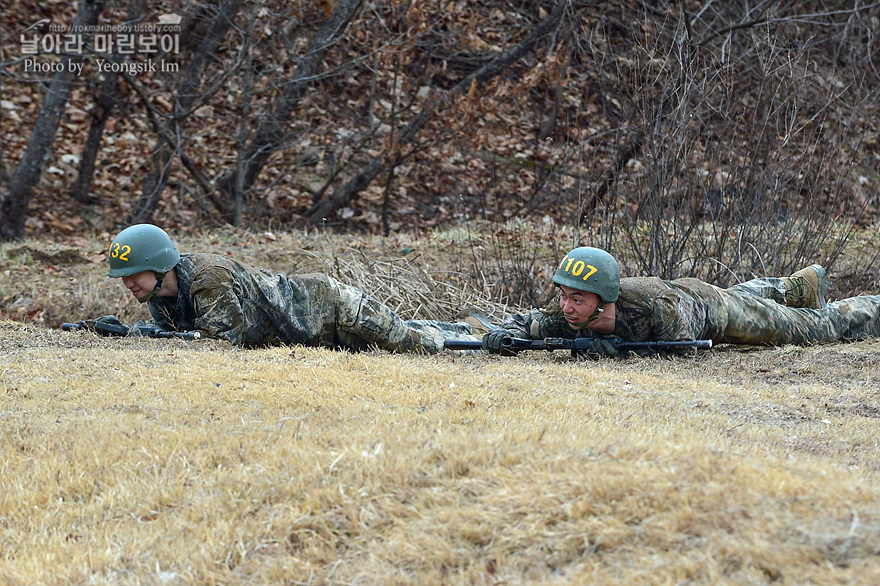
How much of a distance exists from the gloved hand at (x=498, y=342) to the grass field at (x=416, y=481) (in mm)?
1874

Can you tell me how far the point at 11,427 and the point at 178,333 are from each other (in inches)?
108

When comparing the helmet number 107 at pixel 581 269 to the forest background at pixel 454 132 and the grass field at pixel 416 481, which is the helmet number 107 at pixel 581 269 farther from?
the forest background at pixel 454 132

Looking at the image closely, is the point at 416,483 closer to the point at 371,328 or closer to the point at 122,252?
the point at 122,252

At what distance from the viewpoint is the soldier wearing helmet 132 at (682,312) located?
6.77m

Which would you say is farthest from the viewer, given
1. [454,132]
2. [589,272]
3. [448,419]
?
[454,132]

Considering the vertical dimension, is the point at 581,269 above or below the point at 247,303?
above

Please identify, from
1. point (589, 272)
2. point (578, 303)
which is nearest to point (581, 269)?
point (589, 272)

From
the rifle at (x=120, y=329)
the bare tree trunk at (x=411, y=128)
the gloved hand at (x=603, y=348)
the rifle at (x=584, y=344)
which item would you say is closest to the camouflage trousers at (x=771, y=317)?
the rifle at (x=584, y=344)

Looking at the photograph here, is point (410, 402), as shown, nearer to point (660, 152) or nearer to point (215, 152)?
point (660, 152)

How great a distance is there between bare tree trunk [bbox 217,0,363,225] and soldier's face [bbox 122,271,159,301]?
24.9ft

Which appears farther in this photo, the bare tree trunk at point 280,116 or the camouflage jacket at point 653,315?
the bare tree trunk at point 280,116

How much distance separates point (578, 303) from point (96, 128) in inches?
429

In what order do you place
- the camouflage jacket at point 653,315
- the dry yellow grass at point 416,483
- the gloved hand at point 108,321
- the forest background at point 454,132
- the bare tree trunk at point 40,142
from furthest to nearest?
the bare tree trunk at point 40,142, the forest background at point 454,132, the gloved hand at point 108,321, the camouflage jacket at point 653,315, the dry yellow grass at point 416,483

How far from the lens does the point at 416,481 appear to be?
325 cm
